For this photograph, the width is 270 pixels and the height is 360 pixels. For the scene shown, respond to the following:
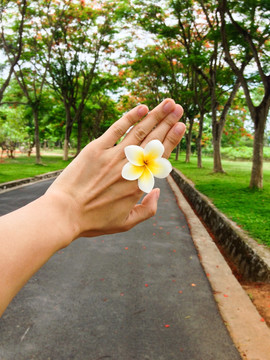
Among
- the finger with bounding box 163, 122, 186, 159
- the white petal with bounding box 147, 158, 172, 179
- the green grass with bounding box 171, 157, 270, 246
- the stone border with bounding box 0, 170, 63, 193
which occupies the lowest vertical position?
the stone border with bounding box 0, 170, 63, 193

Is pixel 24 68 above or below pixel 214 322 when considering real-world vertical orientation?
above

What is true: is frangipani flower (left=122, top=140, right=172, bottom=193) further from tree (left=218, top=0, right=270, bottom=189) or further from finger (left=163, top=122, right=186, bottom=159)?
tree (left=218, top=0, right=270, bottom=189)

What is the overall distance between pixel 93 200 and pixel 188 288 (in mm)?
2864

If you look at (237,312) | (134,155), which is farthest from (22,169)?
(134,155)

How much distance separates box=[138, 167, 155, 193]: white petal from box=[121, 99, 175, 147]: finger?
8.9 inches

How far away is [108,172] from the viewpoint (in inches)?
46.6

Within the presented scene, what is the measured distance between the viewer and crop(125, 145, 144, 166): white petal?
0.98 metres

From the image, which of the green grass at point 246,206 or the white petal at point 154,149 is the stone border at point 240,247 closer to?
the green grass at point 246,206

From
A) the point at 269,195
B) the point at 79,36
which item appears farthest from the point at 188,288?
the point at 79,36

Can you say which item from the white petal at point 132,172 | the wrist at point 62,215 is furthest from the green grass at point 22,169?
the white petal at point 132,172

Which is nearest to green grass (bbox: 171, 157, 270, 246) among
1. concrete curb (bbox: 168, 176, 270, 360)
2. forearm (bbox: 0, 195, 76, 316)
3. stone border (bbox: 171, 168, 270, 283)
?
stone border (bbox: 171, 168, 270, 283)

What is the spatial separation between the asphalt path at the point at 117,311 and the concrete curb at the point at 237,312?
0.26 ft

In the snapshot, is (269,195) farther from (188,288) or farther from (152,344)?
(152,344)

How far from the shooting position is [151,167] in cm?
100
